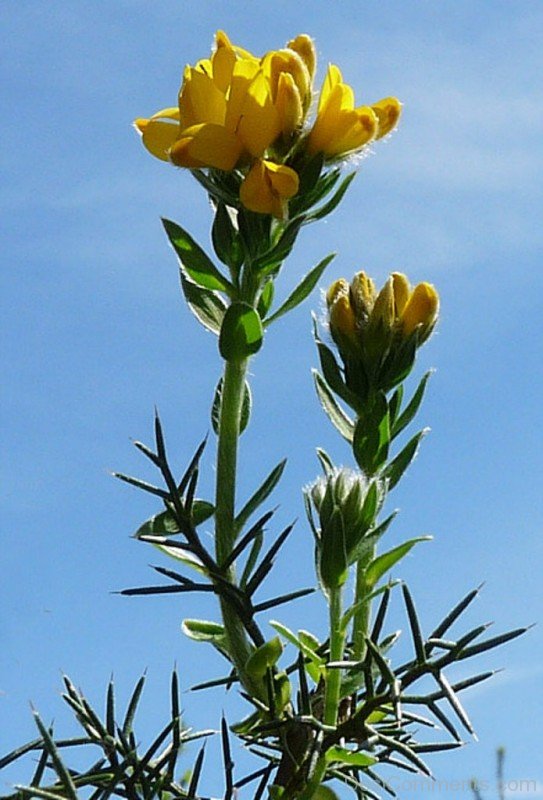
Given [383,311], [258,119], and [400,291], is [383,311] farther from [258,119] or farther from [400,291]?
[258,119]

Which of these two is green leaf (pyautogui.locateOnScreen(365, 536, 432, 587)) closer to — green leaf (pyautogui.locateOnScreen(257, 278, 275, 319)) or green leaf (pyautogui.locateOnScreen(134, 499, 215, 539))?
green leaf (pyautogui.locateOnScreen(134, 499, 215, 539))

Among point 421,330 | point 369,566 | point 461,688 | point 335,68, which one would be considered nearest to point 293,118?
point 335,68

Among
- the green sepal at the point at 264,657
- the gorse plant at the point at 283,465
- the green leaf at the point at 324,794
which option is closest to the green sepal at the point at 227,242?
the gorse plant at the point at 283,465

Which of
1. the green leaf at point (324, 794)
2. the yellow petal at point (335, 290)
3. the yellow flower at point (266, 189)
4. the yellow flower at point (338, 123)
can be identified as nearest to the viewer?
the green leaf at point (324, 794)

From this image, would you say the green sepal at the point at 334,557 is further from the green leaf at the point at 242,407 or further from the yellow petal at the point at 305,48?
the yellow petal at the point at 305,48

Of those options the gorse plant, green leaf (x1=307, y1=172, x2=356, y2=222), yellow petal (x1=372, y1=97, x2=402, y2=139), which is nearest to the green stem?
the gorse plant

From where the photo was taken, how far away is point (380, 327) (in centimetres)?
114

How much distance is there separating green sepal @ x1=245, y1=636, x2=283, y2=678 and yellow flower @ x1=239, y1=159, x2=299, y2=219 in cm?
38

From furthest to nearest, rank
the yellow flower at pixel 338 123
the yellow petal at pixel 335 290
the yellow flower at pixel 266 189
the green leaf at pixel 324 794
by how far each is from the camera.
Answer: the yellow petal at pixel 335 290, the yellow flower at pixel 338 123, the yellow flower at pixel 266 189, the green leaf at pixel 324 794

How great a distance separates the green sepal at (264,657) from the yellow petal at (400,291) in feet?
1.40

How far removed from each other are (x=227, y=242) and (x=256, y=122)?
0.12m

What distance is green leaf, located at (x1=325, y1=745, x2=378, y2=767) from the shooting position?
87 centimetres

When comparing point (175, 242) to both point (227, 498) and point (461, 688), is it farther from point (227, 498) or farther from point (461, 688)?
point (461, 688)

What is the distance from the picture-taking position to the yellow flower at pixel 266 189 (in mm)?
974
